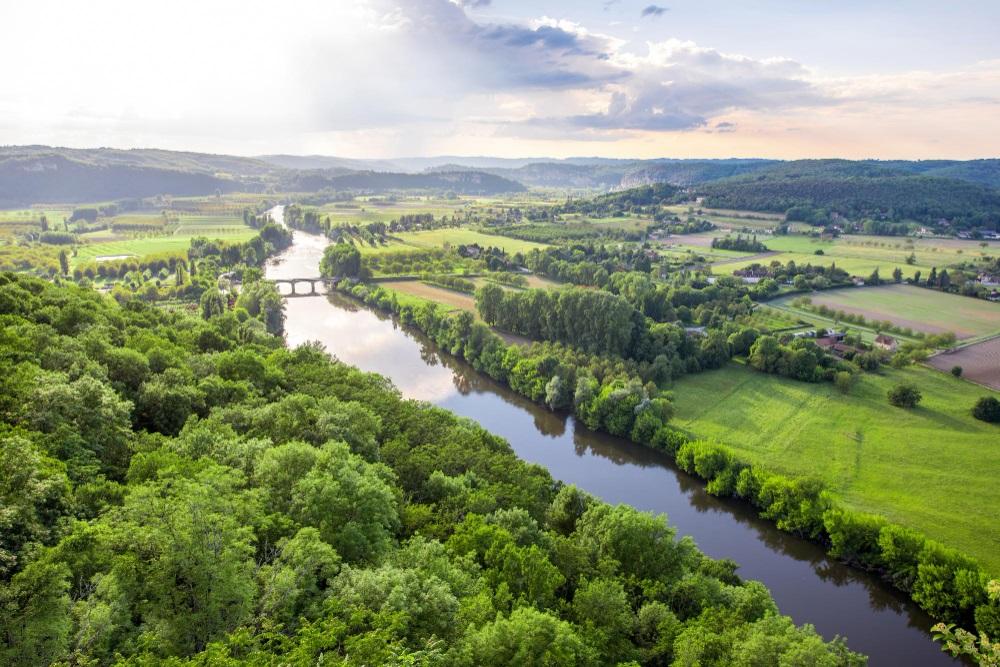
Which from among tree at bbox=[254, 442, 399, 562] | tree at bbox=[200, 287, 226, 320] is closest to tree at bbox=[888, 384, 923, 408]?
tree at bbox=[254, 442, 399, 562]

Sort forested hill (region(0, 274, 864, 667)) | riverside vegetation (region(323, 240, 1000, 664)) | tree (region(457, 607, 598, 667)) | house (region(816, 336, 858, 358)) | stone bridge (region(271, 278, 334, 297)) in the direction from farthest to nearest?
stone bridge (region(271, 278, 334, 297))
house (region(816, 336, 858, 358))
riverside vegetation (region(323, 240, 1000, 664))
tree (region(457, 607, 598, 667))
forested hill (region(0, 274, 864, 667))

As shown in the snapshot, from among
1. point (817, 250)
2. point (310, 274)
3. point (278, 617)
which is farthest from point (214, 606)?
point (817, 250)

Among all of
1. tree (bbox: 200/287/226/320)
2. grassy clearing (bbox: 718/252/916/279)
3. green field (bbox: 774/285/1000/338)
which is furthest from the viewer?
grassy clearing (bbox: 718/252/916/279)

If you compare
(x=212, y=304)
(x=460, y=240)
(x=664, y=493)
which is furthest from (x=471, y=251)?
(x=664, y=493)

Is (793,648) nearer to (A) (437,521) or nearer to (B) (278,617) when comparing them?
(A) (437,521)

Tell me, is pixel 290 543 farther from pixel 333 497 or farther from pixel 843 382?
pixel 843 382

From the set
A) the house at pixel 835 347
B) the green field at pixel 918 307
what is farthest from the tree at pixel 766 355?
the green field at pixel 918 307

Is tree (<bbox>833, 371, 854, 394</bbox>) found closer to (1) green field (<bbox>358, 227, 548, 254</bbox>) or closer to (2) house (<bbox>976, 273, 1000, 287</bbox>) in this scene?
(2) house (<bbox>976, 273, 1000, 287</bbox>)
